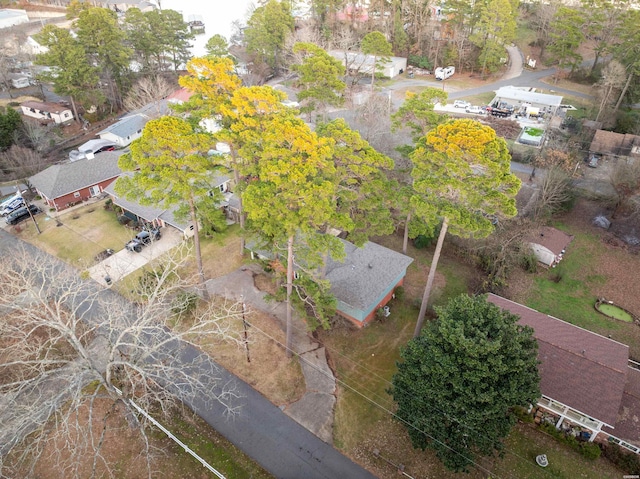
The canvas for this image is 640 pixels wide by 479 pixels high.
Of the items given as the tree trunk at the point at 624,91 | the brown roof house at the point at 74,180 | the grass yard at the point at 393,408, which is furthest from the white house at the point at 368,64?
the grass yard at the point at 393,408

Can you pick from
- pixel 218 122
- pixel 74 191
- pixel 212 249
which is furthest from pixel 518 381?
pixel 74 191

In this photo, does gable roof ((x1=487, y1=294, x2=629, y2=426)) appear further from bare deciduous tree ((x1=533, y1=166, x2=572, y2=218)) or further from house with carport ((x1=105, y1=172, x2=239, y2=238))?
house with carport ((x1=105, y1=172, x2=239, y2=238))

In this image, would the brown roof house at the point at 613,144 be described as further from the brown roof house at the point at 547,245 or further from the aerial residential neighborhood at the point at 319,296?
the brown roof house at the point at 547,245

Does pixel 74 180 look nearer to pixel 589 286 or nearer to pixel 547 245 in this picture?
pixel 547 245

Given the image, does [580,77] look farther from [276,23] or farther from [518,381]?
[518,381]

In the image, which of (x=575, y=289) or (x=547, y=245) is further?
(x=547, y=245)

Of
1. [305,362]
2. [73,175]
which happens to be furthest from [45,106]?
[305,362]

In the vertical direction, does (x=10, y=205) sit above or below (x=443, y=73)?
below
